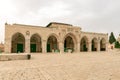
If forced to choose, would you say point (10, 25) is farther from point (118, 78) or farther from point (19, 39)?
point (118, 78)

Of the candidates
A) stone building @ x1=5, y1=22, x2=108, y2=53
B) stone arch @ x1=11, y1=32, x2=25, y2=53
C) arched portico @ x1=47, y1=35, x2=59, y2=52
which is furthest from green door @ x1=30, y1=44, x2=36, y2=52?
arched portico @ x1=47, y1=35, x2=59, y2=52

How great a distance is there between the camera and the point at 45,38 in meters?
30.3

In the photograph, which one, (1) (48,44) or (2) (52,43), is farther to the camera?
(2) (52,43)

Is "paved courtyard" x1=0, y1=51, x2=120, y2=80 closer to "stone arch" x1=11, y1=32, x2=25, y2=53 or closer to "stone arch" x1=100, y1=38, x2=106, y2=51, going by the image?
"stone arch" x1=11, y1=32, x2=25, y2=53

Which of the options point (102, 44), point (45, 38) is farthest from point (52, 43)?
point (102, 44)

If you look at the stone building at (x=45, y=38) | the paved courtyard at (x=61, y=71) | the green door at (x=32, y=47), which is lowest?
Answer: the paved courtyard at (x=61, y=71)

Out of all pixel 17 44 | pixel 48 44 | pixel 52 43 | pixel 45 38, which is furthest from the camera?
pixel 52 43

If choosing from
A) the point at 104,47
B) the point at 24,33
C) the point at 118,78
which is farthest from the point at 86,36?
the point at 118,78

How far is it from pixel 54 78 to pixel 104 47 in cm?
3857

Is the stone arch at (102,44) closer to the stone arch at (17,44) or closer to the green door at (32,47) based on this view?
the green door at (32,47)

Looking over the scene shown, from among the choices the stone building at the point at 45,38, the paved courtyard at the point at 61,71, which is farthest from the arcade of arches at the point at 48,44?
the paved courtyard at the point at 61,71

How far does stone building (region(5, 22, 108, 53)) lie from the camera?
27.4 metres

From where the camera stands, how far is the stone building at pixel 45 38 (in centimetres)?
2739

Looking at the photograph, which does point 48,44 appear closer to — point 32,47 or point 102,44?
point 32,47
